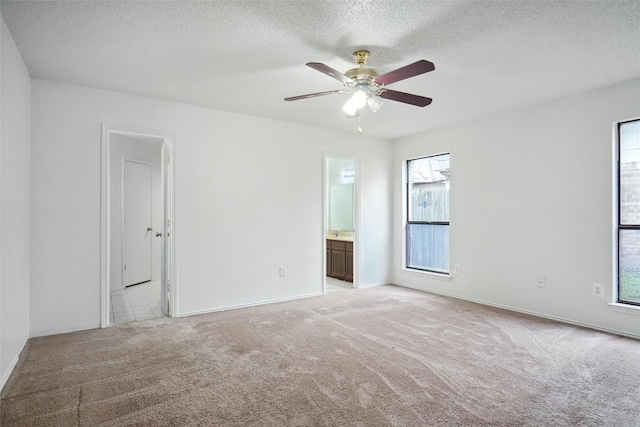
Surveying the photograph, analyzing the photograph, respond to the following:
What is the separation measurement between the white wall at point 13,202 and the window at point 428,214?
191 inches

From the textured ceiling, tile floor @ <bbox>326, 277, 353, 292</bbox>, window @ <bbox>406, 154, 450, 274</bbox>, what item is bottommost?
tile floor @ <bbox>326, 277, 353, 292</bbox>

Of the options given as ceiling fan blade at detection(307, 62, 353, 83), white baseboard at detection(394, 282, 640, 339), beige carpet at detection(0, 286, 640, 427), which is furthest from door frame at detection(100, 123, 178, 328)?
white baseboard at detection(394, 282, 640, 339)

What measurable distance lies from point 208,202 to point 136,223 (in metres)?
2.33

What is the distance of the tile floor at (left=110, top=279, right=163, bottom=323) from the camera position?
13.3 ft

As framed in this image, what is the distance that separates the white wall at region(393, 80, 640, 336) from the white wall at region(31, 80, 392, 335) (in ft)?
4.75

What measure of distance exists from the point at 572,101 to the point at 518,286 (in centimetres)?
213

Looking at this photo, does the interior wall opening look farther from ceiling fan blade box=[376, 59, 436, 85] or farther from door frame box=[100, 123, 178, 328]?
ceiling fan blade box=[376, 59, 436, 85]

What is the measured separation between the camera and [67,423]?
77.8 inches

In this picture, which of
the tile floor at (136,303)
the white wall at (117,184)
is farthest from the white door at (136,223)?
the tile floor at (136,303)

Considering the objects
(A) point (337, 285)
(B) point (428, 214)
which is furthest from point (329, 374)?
(B) point (428, 214)

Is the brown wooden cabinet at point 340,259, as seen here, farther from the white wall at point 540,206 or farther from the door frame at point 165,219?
the door frame at point 165,219

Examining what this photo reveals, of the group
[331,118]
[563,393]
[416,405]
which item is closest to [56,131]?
[331,118]

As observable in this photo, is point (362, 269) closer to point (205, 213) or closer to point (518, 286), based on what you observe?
point (518, 286)

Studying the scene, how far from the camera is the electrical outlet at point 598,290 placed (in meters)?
3.53
